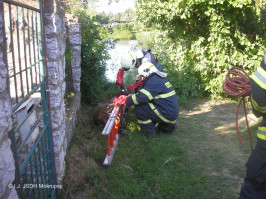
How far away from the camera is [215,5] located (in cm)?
718

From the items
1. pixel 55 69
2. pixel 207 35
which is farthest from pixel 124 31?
pixel 55 69

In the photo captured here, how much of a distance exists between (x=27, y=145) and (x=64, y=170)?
0.83 m

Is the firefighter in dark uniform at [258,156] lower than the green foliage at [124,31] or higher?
lower

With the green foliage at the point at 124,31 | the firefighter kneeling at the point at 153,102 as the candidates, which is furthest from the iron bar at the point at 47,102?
the green foliage at the point at 124,31

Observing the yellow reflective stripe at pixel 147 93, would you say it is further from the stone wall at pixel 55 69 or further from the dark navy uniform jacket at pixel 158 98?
the stone wall at pixel 55 69

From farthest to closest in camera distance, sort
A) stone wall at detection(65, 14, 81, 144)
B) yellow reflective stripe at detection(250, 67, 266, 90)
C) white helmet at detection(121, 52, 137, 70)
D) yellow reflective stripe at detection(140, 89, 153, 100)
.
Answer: stone wall at detection(65, 14, 81, 144), white helmet at detection(121, 52, 137, 70), yellow reflective stripe at detection(140, 89, 153, 100), yellow reflective stripe at detection(250, 67, 266, 90)

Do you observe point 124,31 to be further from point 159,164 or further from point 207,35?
point 159,164

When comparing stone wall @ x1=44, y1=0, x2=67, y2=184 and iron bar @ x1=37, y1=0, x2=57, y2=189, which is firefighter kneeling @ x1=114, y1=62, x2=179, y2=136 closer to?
stone wall @ x1=44, y1=0, x2=67, y2=184

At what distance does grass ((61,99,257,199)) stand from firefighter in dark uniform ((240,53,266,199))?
104cm

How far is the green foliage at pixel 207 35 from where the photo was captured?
7.28 meters

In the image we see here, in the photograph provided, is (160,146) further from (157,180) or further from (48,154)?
(48,154)

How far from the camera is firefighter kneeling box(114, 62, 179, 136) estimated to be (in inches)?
199

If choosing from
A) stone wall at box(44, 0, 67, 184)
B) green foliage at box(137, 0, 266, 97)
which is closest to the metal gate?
stone wall at box(44, 0, 67, 184)

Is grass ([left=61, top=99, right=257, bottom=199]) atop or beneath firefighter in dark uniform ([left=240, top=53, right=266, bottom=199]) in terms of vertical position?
beneath
